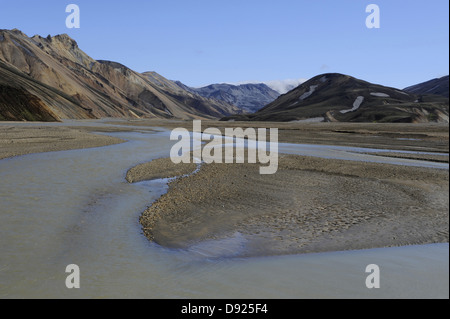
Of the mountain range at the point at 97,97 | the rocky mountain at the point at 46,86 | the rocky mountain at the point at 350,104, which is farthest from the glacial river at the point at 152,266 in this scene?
the rocky mountain at the point at 350,104

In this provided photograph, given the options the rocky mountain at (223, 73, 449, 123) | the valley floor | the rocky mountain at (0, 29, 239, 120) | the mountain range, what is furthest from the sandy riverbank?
the rocky mountain at (223, 73, 449, 123)

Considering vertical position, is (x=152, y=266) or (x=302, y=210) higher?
(x=302, y=210)

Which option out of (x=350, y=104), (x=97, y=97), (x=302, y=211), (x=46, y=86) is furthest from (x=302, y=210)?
(x=97, y=97)

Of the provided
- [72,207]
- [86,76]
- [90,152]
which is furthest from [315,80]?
[72,207]

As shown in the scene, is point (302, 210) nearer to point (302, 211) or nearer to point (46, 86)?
point (302, 211)

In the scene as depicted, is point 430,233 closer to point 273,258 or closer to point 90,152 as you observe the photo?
point 273,258
